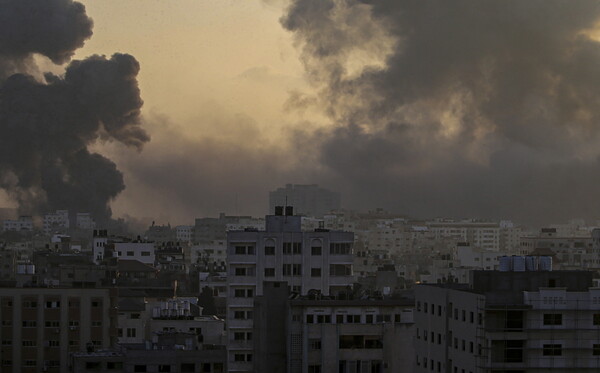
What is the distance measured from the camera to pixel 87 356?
2032 inches

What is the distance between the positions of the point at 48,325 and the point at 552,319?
76.0ft

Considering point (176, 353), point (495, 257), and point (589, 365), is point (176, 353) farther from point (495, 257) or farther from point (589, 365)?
point (495, 257)

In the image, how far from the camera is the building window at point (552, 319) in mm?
45062

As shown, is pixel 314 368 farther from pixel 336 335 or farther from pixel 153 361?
pixel 153 361

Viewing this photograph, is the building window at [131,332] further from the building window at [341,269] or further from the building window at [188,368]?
the building window at [188,368]

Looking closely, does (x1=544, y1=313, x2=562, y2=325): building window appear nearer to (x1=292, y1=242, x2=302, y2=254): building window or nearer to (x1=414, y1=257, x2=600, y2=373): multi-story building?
(x1=414, y1=257, x2=600, y2=373): multi-story building

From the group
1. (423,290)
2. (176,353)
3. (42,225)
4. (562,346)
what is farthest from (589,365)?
(42,225)

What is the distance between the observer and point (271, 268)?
5756cm

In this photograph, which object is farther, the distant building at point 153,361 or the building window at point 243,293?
the building window at point 243,293

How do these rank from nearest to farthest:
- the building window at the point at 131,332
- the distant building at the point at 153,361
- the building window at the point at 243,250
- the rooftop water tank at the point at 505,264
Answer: the rooftop water tank at the point at 505,264 → the distant building at the point at 153,361 → the building window at the point at 243,250 → the building window at the point at 131,332

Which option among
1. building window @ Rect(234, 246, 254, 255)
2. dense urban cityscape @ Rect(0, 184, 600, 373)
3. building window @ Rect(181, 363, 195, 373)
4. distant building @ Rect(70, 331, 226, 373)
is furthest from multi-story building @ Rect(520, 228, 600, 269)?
building window @ Rect(181, 363, 195, 373)

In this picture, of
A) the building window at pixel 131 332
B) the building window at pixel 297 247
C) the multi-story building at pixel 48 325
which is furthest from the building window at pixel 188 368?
the building window at pixel 131 332

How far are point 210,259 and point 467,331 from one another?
108494 mm

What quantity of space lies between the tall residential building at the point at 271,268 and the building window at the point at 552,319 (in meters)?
12.8
